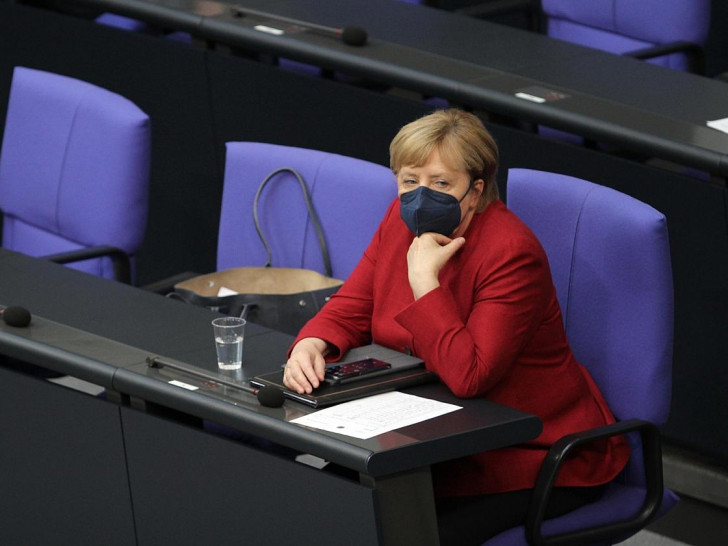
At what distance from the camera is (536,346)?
2.61 meters

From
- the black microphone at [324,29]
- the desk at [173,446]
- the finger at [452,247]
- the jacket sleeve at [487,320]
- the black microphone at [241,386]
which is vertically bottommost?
the desk at [173,446]

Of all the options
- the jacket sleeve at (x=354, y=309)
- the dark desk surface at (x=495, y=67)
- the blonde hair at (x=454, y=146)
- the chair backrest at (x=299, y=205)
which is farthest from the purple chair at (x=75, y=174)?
the blonde hair at (x=454, y=146)

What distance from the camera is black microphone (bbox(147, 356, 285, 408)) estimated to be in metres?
2.40

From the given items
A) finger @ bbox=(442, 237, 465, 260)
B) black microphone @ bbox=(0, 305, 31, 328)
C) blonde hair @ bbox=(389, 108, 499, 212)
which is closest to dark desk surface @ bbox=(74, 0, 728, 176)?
blonde hair @ bbox=(389, 108, 499, 212)

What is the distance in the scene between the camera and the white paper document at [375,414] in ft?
7.54

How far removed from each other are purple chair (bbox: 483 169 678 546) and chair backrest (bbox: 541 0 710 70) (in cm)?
173

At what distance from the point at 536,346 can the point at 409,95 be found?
5.02ft

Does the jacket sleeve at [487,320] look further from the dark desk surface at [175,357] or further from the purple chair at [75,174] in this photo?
the purple chair at [75,174]

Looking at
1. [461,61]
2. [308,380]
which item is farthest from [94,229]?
[308,380]

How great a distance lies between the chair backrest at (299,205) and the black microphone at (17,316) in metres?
0.73

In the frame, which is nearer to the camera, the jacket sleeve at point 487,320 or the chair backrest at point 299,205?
the jacket sleeve at point 487,320

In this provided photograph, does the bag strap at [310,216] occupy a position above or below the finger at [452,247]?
below

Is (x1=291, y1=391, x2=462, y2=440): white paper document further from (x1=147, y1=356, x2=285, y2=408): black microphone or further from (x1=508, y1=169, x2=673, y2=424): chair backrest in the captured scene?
(x1=508, y1=169, x2=673, y2=424): chair backrest

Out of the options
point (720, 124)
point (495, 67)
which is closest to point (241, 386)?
point (720, 124)
